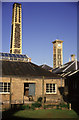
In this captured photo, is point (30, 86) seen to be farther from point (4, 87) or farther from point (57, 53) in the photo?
point (57, 53)

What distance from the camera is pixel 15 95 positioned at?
21.8 m

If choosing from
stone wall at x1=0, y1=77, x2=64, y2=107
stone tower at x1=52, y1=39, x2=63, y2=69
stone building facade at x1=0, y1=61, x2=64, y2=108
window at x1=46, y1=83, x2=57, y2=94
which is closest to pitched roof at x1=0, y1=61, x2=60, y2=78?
stone building facade at x1=0, y1=61, x2=64, y2=108

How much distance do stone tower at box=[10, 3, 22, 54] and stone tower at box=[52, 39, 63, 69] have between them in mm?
12669

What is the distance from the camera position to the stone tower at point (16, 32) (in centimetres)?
6488

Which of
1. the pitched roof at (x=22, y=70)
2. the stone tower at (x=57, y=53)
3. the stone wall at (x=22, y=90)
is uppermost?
the stone tower at (x=57, y=53)

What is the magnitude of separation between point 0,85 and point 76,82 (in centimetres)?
985

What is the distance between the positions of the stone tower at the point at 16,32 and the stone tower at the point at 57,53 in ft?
41.6

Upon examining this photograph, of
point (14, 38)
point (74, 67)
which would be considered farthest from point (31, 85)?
point (14, 38)

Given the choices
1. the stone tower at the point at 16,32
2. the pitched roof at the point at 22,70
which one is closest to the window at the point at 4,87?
the pitched roof at the point at 22,70

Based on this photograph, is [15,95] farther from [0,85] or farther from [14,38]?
[14,38]

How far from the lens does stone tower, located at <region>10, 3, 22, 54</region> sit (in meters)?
64.9

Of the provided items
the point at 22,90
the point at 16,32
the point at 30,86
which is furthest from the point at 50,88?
the point at 16,32

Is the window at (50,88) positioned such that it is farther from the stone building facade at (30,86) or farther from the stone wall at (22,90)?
the stone wall at (22,90)

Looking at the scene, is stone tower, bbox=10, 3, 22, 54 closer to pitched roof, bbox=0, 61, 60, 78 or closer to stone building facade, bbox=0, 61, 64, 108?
pitched roof, bbox=0, 61, 60, 78
